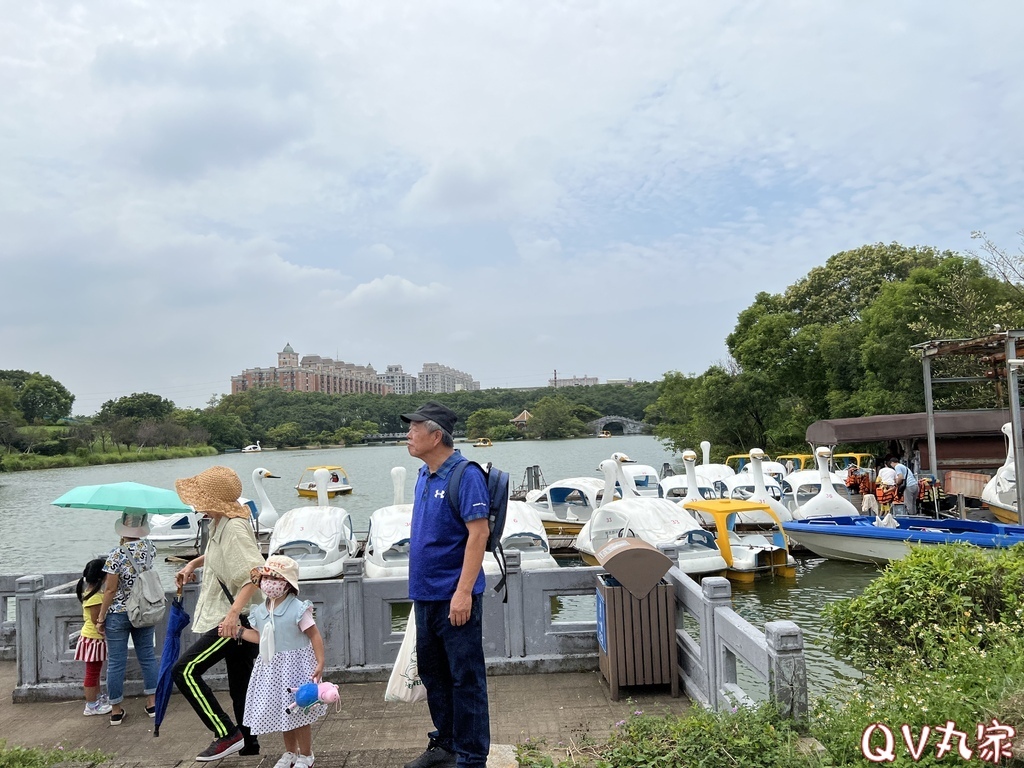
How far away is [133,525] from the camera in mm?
5691

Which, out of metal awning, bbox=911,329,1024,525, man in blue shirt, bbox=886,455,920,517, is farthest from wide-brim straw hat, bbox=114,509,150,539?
man in blue shirt, bbox=886,455,920,517

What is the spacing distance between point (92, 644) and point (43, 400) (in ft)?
329

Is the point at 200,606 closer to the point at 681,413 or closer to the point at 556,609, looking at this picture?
the point at 556,609

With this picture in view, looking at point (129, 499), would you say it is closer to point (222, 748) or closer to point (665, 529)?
point (222, 748)

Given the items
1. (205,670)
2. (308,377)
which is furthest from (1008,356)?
(308,377)

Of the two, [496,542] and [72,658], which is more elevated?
[496,542]

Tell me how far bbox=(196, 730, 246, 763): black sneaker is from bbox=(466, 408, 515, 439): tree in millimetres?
96194

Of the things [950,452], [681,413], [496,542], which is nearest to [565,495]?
[950,452]

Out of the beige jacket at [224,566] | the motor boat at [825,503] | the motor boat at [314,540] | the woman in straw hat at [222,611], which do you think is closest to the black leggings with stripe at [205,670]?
the woman in straw hat at [222,611]

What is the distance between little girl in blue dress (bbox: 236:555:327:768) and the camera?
4297mm

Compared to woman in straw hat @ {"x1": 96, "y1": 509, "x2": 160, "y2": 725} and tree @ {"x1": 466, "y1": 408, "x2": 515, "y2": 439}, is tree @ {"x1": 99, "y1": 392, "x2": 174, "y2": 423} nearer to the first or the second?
tree @ {"x1": 466, "y1": 408, "x2": 515, "y2": 439}

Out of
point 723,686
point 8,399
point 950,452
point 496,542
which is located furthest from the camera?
point 8,399

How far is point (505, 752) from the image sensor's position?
433cm

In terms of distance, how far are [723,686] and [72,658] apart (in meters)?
5.15
